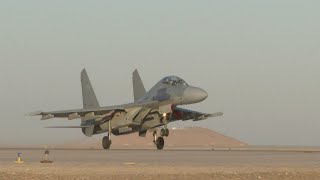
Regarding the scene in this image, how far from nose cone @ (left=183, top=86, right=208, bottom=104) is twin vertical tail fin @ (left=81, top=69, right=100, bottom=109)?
61.8ft

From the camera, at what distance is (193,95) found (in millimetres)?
58312

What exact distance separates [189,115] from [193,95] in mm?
5326

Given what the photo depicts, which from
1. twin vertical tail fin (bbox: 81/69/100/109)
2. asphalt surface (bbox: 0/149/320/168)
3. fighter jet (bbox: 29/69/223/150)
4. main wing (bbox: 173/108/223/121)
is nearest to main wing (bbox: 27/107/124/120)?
fighter jet (bbox: 29/69/223/150)

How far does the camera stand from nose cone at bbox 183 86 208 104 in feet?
191

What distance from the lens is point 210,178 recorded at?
2409 cm

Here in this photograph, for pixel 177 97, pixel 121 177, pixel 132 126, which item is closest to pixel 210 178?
pixel 121 177

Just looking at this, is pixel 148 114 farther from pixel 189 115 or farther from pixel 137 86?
pixel 137 86

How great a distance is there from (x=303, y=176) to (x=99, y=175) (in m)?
7.56

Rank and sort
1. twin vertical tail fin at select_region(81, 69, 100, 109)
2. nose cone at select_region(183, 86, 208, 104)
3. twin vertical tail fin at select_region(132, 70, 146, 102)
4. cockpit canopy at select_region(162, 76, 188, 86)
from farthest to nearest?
twin vertical tail fin at select_region(81, 69, 100, 109), twin vertical tail fin at select_region(132, 70, 146, 102), cockpit canopy at select_region(162, 76, 188, 86), nose cone at select_region(183, 86, 208, 104)

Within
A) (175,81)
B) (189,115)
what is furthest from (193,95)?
(189,115)

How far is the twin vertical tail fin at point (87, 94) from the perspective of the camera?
247ft

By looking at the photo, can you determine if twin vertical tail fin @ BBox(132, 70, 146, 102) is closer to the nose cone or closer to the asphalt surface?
the nose cone

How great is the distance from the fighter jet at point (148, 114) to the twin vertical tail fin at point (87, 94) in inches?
303

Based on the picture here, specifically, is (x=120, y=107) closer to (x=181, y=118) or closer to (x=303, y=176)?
(x=181, y=118)
